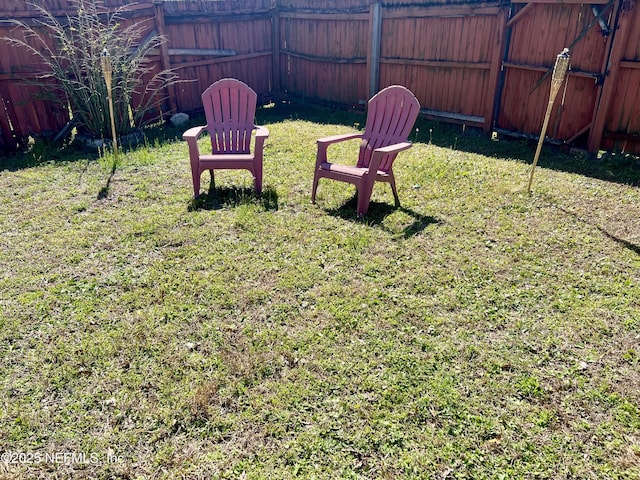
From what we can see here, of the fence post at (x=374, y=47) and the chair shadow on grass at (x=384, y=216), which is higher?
the fence post at (x=374, y=47)

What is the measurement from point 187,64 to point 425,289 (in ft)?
20.6

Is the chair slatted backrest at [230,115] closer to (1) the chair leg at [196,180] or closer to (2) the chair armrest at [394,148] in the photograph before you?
(1) the chair leg at [196,180]

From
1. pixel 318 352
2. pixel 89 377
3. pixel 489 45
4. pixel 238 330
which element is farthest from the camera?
pixel 489 45

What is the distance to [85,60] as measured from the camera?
608 centimetres

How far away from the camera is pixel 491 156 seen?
5.96 metres

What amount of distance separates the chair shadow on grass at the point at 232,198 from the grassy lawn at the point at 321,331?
27 mm

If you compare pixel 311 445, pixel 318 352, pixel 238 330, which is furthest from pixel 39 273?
pixel 311 445

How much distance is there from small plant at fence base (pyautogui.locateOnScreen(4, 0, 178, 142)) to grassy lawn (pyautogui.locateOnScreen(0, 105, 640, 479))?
172 cm

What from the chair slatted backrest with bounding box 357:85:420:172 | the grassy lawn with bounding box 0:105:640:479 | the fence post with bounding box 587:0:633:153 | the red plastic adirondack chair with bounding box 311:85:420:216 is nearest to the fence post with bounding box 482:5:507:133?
the fence post with bounding box 587:0:633:153

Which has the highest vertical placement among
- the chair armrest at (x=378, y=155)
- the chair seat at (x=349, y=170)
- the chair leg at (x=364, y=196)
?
the chair armrest at (x=378, y=155)

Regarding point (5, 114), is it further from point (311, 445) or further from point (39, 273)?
point (311, 445)

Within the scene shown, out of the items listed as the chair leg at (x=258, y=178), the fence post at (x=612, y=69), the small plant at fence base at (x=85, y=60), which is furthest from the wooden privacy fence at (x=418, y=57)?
the chair leg at (x=258, y=178)

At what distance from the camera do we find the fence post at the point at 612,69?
5.04 meters

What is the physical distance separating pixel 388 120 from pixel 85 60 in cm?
402
